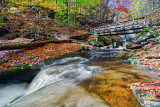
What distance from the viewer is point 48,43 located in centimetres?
1054

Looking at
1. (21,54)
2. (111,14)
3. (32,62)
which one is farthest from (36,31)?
(111,14)

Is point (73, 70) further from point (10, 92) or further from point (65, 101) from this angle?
point (10, 92)

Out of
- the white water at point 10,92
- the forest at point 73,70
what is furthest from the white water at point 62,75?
the white water at point 10,92

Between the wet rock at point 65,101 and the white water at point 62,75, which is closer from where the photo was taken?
the wet rock at point 65,101

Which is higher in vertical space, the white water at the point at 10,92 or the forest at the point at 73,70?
the forest at the point at 73,70

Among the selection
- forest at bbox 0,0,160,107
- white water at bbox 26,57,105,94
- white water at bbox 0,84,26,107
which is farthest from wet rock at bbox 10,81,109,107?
white water at bbox 0,84,26,107

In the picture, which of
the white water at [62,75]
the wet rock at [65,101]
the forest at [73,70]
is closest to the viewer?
the wet rock at [65,101]

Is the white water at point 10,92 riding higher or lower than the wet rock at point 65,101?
lower

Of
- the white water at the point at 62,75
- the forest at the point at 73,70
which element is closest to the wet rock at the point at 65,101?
the forest at the point at 73,70

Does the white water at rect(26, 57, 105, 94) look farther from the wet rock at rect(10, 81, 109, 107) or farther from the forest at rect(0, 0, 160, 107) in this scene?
the wet rock at rect(10, 81, 109, 107)

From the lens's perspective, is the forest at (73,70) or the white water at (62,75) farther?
the white water at (62,75)

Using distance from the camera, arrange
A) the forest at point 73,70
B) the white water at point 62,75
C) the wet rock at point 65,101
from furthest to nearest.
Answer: the white water at point 62,75, the forest at point 73,70, the wet rock at point 65,101

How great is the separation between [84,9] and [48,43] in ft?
56.7

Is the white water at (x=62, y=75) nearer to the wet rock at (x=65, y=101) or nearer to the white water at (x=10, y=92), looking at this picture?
the white water at (x=10, y=92)
